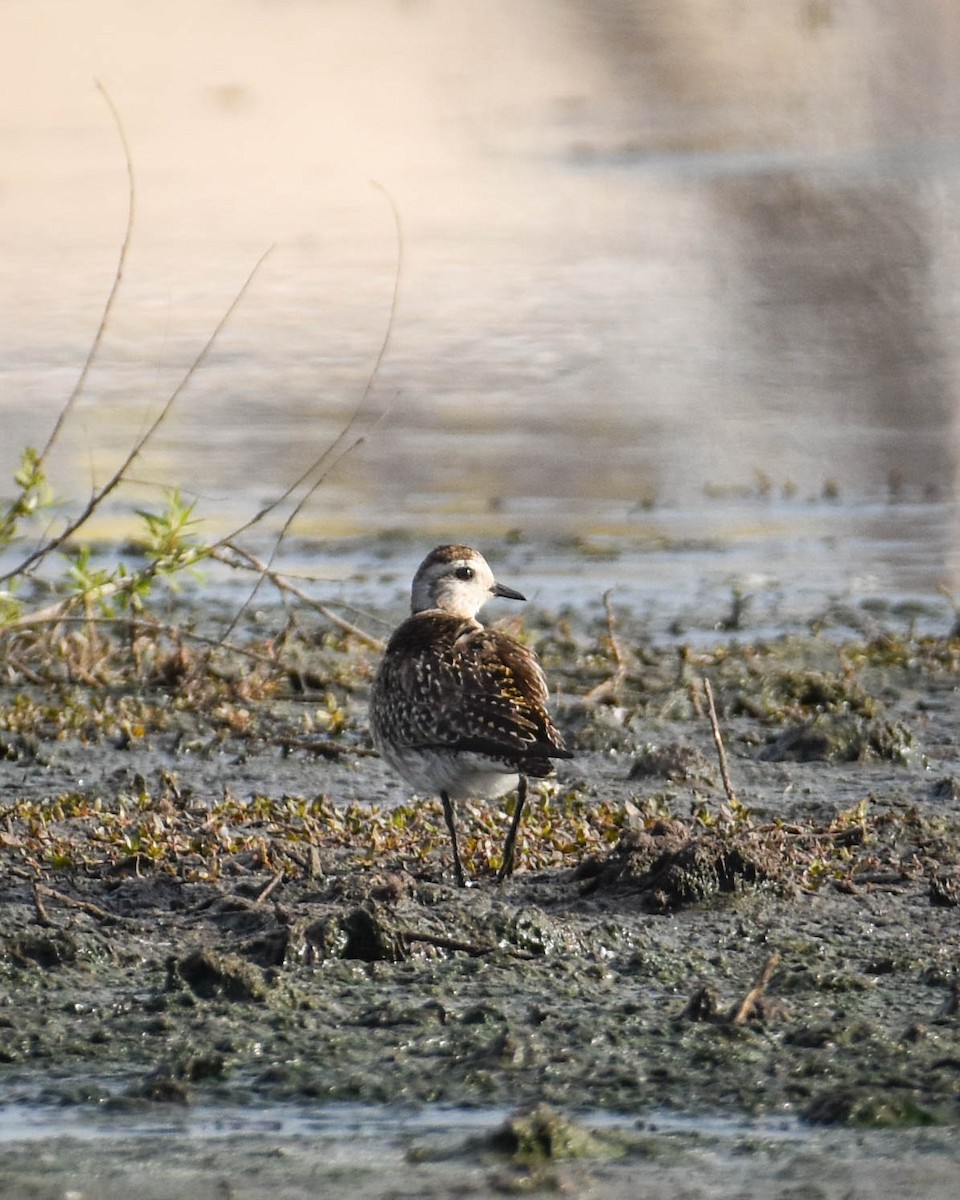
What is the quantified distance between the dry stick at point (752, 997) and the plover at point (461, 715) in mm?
1303

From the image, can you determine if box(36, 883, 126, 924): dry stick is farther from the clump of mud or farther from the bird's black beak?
the bird's black beak

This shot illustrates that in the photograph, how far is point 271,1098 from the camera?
198 inches

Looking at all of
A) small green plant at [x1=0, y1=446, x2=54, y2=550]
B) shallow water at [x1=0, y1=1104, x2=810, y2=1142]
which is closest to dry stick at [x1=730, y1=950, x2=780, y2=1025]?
shallow water at [x1=0, y1=1104, x2=810, y2=1142]

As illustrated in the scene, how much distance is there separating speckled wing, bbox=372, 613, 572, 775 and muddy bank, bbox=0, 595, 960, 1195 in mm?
408

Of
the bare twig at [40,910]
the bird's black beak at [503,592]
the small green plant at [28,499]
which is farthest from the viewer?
the bird's black beak at [503,592]

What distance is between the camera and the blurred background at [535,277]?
1450cm

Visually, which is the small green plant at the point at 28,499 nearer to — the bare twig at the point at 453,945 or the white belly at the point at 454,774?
the white belly at the point at 454,774

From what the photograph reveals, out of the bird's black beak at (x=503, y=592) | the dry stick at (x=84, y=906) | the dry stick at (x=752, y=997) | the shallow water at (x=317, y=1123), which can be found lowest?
the shallow water at (x=317, y=1123)

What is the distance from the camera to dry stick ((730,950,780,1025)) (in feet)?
17.8

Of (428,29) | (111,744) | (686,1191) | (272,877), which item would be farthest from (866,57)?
(686,1191)

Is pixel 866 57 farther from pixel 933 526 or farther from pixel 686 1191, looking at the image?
pixel 686 1191

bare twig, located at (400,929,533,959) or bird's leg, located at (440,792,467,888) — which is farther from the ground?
bird's leg, located at (440,792,467,888)

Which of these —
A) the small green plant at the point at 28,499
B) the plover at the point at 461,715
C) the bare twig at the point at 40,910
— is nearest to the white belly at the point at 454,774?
the plover at the point at 461,715

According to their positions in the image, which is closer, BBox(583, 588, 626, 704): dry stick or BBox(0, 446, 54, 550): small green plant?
BBox(0, 446, 54, 550): small green plant
